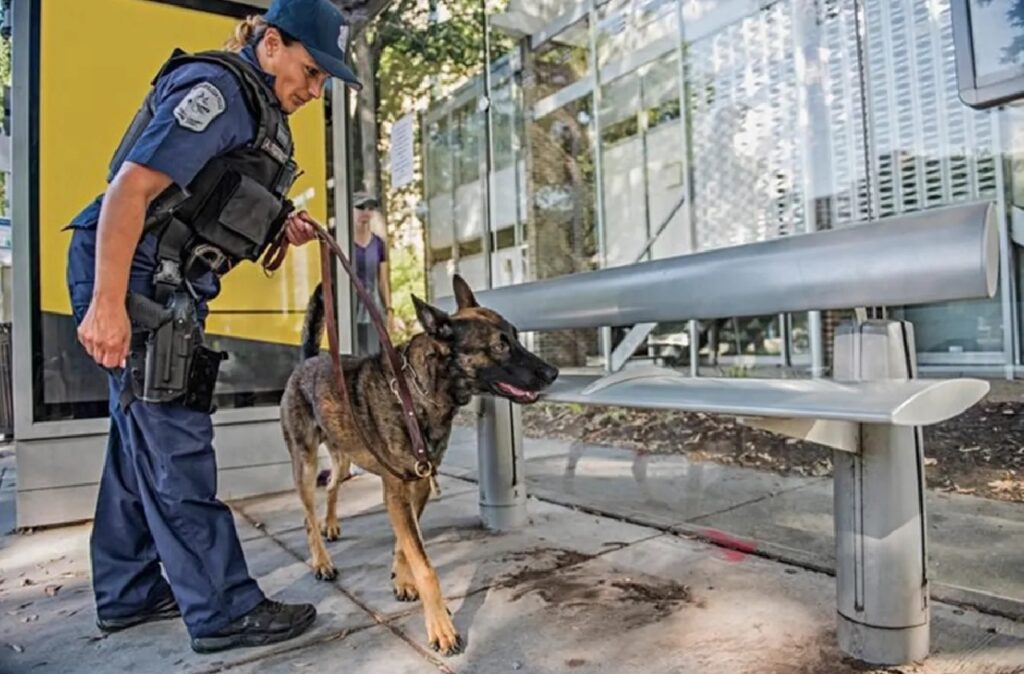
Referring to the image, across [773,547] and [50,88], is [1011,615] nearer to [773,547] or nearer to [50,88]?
[773,547]

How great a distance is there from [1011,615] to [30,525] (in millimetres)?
4170

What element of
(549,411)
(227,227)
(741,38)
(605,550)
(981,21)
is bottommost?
(605,550)

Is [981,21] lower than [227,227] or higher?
higher

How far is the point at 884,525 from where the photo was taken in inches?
64.4

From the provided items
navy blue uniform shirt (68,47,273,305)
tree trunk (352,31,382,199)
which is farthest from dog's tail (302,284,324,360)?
tree trunk (352,31,382,199)

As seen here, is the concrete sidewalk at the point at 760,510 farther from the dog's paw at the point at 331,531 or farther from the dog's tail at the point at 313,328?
the dog's tail at the point at 313,328

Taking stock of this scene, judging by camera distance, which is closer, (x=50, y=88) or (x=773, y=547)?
(x=773, y=547)

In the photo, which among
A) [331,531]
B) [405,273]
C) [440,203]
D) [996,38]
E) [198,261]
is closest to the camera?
[996,38]

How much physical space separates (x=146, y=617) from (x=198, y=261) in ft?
3.91

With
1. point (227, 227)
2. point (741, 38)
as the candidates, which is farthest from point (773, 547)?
point (741, 38)

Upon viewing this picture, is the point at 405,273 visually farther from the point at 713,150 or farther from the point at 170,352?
the point at 170,352

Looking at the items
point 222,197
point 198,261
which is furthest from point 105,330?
point 222,197

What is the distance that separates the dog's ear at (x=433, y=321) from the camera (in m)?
2.29

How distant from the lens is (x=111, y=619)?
85.0 inches
